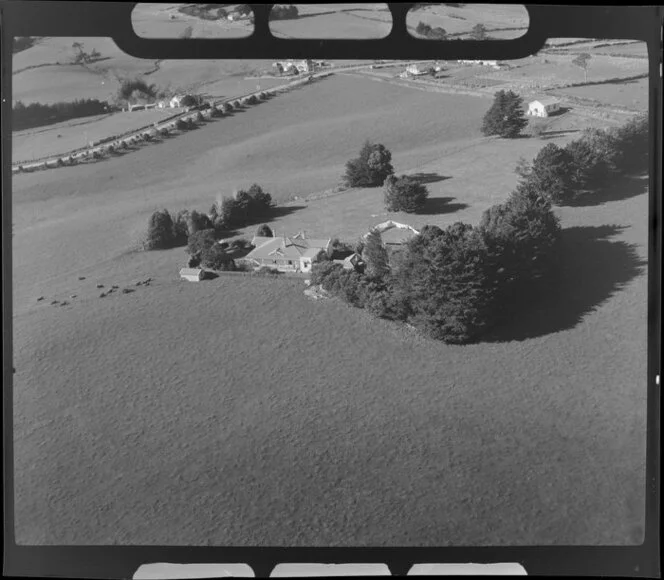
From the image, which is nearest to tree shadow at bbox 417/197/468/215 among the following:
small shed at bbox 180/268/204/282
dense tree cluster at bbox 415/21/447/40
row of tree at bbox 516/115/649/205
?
row of tree at bbox 516/115/649/205

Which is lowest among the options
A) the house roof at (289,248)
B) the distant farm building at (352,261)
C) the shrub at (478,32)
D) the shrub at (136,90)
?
the distant farm building at (352,261)

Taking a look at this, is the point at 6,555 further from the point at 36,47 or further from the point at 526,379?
the point at 526,379

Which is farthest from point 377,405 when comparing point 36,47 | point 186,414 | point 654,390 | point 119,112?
point 36,47

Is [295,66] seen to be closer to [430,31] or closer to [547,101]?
[430,31]

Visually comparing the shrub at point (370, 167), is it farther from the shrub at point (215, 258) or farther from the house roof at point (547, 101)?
the house roof at point (547, 101)

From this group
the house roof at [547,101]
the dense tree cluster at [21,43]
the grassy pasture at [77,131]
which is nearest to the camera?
the dense tree cluster at [21,43]

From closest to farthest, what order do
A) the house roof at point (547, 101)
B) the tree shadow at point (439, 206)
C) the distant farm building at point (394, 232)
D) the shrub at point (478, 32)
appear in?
the shrub at point (478, 32) < the distant farm building at point (394, 232) < the tree shadow at point (439, 206) < the house roof at point (547, 101)

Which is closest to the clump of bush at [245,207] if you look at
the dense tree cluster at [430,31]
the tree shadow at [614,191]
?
the dense tree cluster at [430,31]
